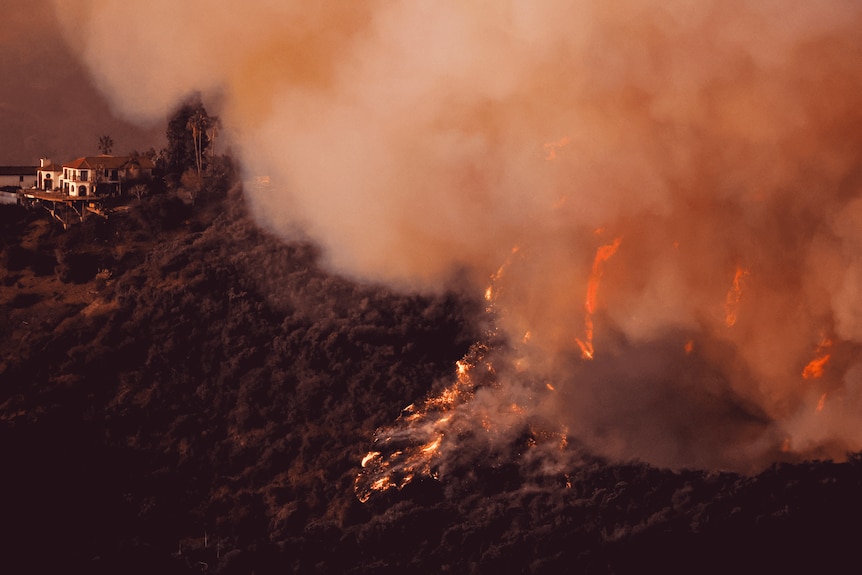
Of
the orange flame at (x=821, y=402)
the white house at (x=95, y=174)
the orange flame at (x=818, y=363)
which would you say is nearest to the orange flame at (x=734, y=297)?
the orange flame at (x=818, y=363)

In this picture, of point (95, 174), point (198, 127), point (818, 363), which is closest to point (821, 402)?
point (818, 363)

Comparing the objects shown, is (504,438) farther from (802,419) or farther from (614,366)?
(802,419)

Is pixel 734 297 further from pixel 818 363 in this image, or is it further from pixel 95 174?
pixel 95 174

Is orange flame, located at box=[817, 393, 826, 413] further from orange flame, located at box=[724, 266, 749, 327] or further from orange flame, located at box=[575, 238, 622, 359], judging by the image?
orange flame, located at box=[575, 238, 622, 359]

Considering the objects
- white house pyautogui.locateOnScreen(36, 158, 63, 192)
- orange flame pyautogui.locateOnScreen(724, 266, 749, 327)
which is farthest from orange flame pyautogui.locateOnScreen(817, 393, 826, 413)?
white house pyautogui.locateOnScreen(36, 158, 63, 192)

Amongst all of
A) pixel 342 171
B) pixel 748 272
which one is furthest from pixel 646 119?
pixel 342 171

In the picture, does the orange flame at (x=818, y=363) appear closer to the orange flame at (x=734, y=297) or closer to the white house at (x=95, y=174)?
the orange flame at (x=734, y=297)
